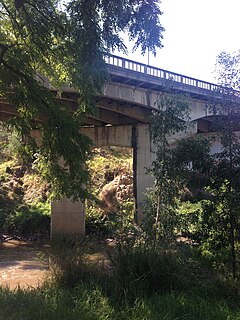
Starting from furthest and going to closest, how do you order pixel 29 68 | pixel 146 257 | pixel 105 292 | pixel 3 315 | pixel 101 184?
pixel 101 184 < pixel 29 68 < pixel 146 257 < pixel 105 292 < pixel 3 315

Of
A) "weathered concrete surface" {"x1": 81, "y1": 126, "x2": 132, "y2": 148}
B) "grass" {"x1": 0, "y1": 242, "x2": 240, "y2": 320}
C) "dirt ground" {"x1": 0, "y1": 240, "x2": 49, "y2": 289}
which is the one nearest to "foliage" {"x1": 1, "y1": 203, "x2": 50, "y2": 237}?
"dirt ground" {"x1": 0, "y1": 240, "x2": 49, "y2": 289}

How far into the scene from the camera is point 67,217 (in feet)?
73.9

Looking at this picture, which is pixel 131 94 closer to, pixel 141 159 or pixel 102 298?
pixel 141 159

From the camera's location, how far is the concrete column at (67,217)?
22422 mm

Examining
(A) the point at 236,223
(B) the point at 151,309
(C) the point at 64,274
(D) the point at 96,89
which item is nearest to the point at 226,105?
(A) the point at 236,223

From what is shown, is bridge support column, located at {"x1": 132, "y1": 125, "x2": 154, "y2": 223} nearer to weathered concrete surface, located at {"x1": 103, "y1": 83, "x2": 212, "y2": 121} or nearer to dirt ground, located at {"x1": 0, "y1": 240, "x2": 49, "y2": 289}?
weathered concrete surface, located at {"x1": 103, "y1": 83, "x2": 212, "y2": 121}

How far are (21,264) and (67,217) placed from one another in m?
6.59

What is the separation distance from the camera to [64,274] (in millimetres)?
7934

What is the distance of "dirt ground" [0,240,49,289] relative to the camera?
12.2 metres

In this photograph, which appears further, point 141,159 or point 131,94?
point 141,159

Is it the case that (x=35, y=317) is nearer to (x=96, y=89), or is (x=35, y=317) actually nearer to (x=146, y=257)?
(x=146, y=257)

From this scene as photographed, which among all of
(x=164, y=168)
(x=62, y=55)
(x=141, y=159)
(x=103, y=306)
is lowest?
(x=103, y=306)

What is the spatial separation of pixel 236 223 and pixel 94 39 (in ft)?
15.6

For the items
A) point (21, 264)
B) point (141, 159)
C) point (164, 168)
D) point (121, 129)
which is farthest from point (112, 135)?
point (164, 168)
